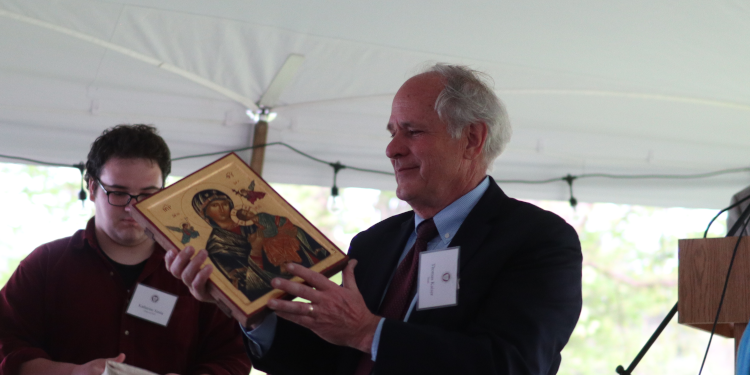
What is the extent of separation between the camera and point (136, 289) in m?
2.34

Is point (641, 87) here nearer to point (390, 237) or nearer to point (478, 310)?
point (390, 237)

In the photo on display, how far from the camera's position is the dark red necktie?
1684 millimetres

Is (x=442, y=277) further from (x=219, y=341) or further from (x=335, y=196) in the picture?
(x=335, y=196)

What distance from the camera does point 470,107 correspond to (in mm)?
1904

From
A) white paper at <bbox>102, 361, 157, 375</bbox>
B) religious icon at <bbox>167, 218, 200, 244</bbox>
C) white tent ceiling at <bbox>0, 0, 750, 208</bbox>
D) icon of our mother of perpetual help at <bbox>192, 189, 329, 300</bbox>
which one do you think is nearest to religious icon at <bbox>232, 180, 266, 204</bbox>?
icon of our mother of perpetual help at <bbox>192, 189, 329, 300</bbox>

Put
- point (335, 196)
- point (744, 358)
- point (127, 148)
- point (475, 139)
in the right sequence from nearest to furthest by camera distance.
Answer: point (744, 358) < point (475, 139) < point (127, 148) < point (335, 196)

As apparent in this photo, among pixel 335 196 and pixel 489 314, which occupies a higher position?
pixel 335 196

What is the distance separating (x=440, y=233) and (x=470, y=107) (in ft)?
1.27

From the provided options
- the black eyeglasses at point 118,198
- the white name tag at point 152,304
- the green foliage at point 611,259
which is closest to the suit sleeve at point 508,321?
the white name tag at point 152,304

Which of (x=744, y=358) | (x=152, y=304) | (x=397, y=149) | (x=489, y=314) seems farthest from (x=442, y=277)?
(x=152, y=304)

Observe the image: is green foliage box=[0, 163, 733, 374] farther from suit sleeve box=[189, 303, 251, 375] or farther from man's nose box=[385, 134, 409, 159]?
man's nose box=[385, 134, 409, 159]

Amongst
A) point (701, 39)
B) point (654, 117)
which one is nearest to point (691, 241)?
point (701, 39)

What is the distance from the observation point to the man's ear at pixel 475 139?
6.31 ft

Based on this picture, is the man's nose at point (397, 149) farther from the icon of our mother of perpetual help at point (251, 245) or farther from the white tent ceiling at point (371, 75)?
the white tent ceiling at point (371, 75)
